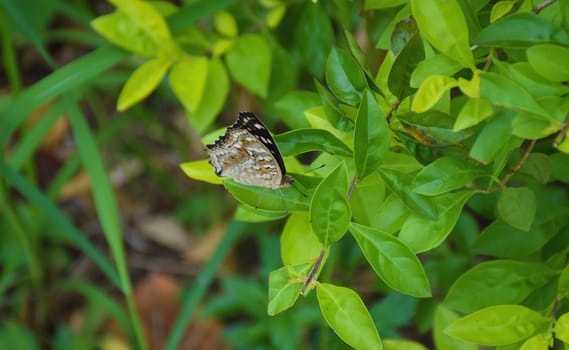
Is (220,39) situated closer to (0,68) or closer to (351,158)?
(351,158)

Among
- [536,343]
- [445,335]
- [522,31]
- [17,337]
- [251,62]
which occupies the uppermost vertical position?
[522,31]

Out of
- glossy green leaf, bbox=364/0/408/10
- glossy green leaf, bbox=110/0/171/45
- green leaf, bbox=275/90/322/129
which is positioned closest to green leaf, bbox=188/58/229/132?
glossy green leaf, bbox=110/0/171/45

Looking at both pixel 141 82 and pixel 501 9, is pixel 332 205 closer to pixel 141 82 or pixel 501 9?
pixel 501 9

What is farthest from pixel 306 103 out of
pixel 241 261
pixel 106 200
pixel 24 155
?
pixel 241 261

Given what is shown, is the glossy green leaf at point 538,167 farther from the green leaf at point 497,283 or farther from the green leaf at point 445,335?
the green leaf at point 445,335

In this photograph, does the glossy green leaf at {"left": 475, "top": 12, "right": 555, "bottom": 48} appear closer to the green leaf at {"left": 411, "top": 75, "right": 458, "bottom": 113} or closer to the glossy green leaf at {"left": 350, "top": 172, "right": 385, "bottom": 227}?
the green leaf at {"left": 411, "top": 75, "right": 458, "bottom": 113}

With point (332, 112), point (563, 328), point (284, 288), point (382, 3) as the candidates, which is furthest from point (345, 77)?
point (563, 328)

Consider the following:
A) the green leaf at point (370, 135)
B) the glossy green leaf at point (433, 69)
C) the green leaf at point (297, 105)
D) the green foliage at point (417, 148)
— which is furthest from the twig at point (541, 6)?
the green leaf at point (297, 105)
